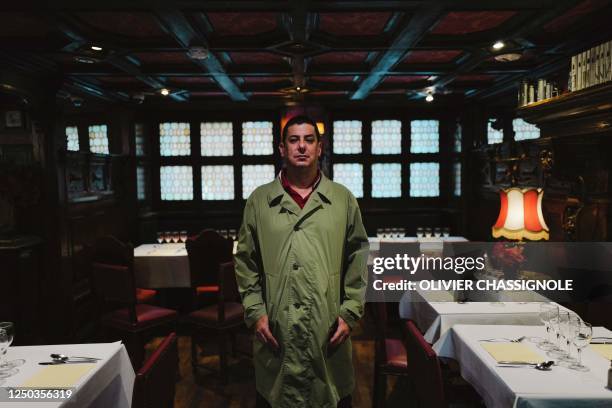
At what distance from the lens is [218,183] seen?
731 centimetres

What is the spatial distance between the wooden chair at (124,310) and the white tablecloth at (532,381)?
8.46ft

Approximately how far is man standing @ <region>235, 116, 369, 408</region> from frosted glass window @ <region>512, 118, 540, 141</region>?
456 cm

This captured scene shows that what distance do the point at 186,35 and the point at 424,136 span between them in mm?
4845

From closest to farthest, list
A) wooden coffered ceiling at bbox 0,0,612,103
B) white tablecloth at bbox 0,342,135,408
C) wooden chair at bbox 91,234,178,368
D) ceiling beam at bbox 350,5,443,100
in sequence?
1. white tablecloth at bbox 0,342,135,408
2. wooden coffered ceiling at bbox 0,0,612,103
3. ceiling beam at bbox 350,5,443,100
4. wooden chair at bbox 91,234,178,368

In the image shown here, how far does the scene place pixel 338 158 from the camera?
736 cm

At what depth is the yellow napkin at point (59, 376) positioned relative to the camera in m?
1.80

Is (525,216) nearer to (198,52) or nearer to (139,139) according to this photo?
(198,52)

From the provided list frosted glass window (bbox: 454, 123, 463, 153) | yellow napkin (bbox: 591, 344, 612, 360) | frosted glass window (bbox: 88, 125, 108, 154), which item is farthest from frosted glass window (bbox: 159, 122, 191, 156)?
yellow napkin (bbox: 591, 344, 612, 360)

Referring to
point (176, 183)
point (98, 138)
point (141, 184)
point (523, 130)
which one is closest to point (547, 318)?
point (523, 130)

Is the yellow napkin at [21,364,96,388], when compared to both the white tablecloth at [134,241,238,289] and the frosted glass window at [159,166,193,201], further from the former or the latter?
the frosted glass window at [159,166,193,201]

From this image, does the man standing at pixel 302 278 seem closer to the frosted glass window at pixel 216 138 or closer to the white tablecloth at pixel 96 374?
the white tablecloth at pixel 96 374

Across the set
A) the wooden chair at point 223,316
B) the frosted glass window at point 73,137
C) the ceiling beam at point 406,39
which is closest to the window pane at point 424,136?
the ceiling beam at point 406,39

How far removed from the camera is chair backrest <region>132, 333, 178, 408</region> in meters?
1.45

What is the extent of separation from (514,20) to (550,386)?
2.73 m
